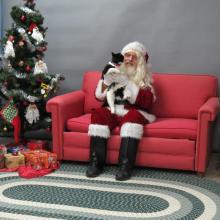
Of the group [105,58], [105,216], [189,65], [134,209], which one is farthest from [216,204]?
[105,58]

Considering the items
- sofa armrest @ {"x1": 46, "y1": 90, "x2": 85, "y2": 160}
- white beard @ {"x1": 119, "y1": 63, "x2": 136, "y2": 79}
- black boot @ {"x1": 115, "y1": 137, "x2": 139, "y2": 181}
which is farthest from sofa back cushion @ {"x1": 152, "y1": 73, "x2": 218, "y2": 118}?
sofa armrest @ {"x1": 46, "y1": 90, "x2": 85, "y2": 160}

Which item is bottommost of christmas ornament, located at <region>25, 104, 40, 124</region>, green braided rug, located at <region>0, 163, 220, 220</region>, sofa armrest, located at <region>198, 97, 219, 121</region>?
green braided rug, located at <region>0, 163, 220, 220</region>

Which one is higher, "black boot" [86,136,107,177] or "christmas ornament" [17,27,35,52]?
"christmas ornament" [17,27,35,52]

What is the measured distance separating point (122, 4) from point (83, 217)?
7.98 ft

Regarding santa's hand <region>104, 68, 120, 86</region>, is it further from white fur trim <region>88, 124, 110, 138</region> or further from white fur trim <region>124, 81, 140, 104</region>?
white fur trim <region>88, 124, 110, 138</region>

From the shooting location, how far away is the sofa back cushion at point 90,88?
390 centimetres

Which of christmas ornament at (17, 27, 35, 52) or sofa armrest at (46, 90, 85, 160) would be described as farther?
christmas ornament at (17, 27, 35, 52)

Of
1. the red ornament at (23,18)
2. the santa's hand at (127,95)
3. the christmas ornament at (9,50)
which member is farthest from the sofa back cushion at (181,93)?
the red ornament at (23,18)

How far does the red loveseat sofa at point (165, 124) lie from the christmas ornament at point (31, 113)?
0.34 metres

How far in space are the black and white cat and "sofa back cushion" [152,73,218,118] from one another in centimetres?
42

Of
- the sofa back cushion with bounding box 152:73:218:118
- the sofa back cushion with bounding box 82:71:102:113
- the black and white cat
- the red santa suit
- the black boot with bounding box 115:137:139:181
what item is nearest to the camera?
the black boot with bounding box 115:137:139:181

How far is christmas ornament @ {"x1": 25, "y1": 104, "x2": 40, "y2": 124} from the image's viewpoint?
12.3ft

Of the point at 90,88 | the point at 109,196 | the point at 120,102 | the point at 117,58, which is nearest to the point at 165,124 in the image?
the point at 120,102

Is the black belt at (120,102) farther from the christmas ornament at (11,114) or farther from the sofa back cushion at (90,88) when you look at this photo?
the christmas ornament at (11,114)
